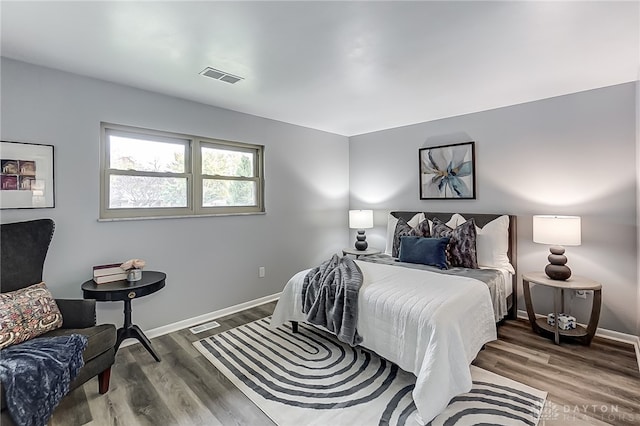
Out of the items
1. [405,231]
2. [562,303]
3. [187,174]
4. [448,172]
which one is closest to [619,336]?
[562,303]

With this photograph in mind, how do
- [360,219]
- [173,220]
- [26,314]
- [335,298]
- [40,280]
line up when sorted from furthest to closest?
[360,219]
[173,220]
[335,298]
[40,280]
[26,314]

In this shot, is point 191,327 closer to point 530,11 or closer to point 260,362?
point 260,362

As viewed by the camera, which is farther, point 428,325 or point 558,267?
point 558,267

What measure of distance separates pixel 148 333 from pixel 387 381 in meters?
2.34

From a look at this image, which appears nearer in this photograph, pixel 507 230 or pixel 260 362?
pixel 260 362

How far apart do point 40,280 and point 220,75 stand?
2.14 meters

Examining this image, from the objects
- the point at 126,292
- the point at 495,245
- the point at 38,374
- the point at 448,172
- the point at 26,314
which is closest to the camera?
the point at 38,374

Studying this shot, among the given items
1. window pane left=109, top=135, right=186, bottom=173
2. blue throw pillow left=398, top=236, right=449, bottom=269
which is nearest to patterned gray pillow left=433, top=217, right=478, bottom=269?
blue throw pillow left=398, top=236, right=449, bottom=269

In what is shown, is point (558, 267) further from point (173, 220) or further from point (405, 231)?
point (173, 220)

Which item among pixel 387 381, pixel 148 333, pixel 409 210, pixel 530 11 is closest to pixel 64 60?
pixel 148 333

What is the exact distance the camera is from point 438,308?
6.81ft

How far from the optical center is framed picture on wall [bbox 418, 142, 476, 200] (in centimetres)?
382

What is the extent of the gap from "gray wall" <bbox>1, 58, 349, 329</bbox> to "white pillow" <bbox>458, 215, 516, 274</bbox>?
2250 mm

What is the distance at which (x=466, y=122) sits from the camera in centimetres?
384
